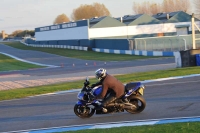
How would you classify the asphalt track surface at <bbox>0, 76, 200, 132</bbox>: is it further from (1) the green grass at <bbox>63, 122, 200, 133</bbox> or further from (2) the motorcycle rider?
(1) the green grass at <bbox>63, 122, 200, 133</bbox>

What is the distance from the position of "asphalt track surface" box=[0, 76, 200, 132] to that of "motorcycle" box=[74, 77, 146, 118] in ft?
0.65

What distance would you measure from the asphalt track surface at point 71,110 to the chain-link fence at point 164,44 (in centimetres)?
3316

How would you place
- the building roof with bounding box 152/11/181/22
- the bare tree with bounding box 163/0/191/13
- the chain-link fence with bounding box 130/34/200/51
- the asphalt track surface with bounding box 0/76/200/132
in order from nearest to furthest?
the asphalt track surface with bounding box 0/76/200/132 < the chain-link fence with bounding box 130/34/200/51 < the building roof with bounding box 152/11/181/22 < the bare tree with bounding box 163/0/191/13

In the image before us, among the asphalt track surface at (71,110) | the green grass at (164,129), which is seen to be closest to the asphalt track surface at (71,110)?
the asphalt track surface at (71,110)

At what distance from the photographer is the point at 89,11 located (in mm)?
164125

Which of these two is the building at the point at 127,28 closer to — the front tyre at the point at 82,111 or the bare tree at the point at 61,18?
the front tyre at the point at 82,111

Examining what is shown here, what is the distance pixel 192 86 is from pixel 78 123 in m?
6.84

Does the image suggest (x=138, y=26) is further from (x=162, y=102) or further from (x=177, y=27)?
(x=162, y=102)

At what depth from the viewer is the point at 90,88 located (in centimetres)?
1175

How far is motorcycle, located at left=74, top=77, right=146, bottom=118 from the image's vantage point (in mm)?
11570

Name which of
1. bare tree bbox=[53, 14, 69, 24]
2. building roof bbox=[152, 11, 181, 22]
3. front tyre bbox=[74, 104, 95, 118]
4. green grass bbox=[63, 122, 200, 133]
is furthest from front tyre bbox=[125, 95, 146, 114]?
bare tree bbox=[53, 14, 69, 24]

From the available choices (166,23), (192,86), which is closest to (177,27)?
(166,23)

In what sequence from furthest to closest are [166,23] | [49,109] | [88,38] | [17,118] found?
1. [166,23]
2. [88,38]
3. [49,109]
4. [17,118]

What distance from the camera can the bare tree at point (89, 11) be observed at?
16350 cm
